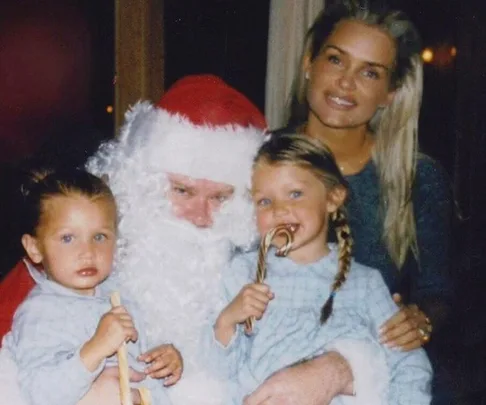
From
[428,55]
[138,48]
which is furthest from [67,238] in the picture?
[428,55]

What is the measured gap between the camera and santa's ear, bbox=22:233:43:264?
2014 mm

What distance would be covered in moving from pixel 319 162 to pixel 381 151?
1.33 feet

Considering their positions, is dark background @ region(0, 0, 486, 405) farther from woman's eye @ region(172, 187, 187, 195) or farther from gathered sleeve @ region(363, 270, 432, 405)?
gathered sleeve @ region(363, 270, 432, 405)

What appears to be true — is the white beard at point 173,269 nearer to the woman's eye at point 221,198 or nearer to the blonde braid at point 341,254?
the woman's eye at point 221,198

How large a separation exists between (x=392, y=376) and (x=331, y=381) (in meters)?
0.21

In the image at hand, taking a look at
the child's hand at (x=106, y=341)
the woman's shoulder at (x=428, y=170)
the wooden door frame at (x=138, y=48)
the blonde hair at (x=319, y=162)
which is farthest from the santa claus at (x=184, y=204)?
the wooden door frame at (x=138, y=48)

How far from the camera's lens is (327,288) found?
2.23 m

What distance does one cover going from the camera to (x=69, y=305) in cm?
198

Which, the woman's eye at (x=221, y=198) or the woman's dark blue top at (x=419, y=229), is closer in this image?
the woman's eye at (x=221, y=198)

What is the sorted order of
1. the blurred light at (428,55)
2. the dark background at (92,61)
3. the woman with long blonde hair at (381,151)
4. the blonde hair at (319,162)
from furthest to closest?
1. the blurred light at (428,55)
2. the dark background at (92,61)
3. the woman with long blonde hair at (381,151)
4. the blonde hair at (319,162)

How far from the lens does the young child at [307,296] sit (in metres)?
2.12

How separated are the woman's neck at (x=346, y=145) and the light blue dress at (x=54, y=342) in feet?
3.17

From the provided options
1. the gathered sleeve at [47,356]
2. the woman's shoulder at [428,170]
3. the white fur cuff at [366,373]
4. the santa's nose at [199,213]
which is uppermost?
the woman's shoulder at [428,170]

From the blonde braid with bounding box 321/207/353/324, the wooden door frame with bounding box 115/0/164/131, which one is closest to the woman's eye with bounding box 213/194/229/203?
the blonde braid with bounding box 321/207/353/324
